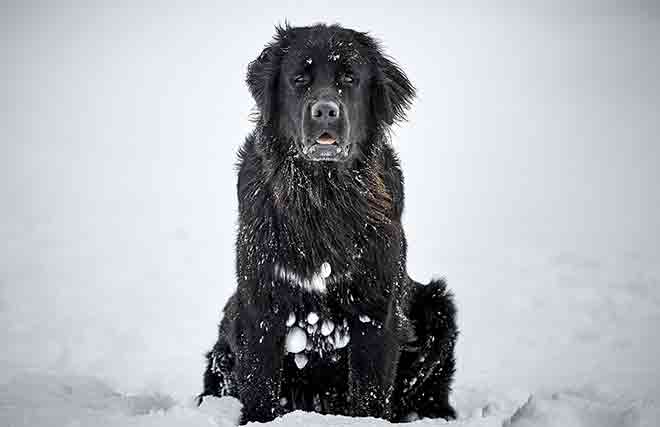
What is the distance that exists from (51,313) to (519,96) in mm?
18280

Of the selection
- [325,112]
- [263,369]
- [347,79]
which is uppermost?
[347,79]

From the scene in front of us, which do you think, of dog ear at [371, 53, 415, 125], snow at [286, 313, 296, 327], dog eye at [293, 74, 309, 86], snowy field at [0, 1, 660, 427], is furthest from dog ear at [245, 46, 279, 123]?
snow at [286, 313, 296, 327]

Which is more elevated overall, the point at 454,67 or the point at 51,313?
the point at 454,67

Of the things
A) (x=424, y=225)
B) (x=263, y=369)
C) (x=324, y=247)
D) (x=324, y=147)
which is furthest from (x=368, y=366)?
(x=424, y=225)

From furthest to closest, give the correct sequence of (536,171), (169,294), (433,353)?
1. (536,171)
2. (169,294)
3. (433,353)

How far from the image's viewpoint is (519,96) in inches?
785

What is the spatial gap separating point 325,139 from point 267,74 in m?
0.74

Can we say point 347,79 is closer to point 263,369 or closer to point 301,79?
point 301,79

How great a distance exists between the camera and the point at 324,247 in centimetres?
313

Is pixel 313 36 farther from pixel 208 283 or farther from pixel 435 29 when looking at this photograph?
pixel 435 29

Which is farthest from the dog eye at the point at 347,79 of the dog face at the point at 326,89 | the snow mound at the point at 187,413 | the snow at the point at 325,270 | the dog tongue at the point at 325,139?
the snow mound at the point at 187,413

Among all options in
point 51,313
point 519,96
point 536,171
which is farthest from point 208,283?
point 519,96

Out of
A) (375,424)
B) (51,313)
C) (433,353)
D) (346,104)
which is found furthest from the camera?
(51,313)

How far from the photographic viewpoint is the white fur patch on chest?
9.89 ft
